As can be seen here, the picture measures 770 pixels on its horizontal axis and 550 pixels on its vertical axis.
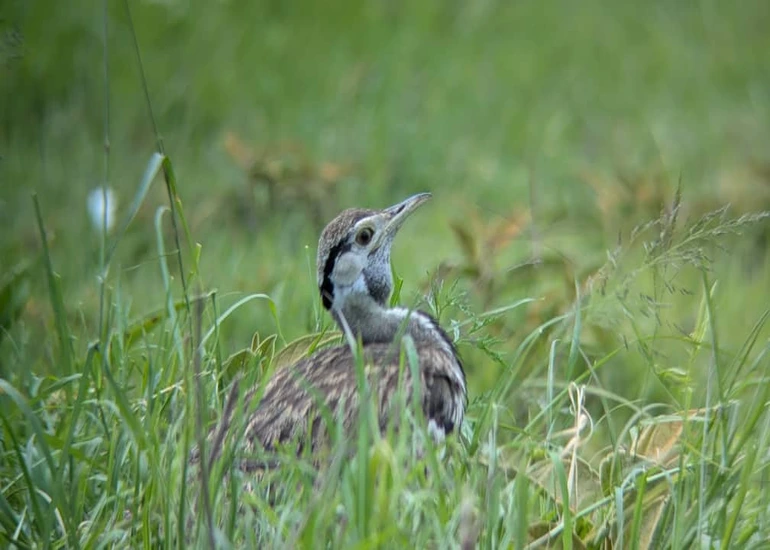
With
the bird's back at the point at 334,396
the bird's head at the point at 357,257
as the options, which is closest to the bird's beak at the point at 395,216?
the bird's head at the point at 357,257

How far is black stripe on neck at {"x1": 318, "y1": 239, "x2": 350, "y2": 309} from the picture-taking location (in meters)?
3.79

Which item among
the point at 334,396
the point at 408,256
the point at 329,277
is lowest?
the point at 408,256

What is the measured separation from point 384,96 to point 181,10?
141 centimetres

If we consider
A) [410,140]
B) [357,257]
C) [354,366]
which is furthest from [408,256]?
[354,366]

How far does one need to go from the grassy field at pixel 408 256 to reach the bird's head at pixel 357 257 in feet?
0.38

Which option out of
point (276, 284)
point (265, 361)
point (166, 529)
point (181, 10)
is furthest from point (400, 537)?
point (181, 10)

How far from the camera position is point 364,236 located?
3902mm

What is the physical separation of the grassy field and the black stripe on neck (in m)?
0.05

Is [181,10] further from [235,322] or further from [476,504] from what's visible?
[476,504]

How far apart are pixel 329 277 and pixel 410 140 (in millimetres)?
3849

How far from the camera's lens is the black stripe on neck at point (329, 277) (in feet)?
12.5

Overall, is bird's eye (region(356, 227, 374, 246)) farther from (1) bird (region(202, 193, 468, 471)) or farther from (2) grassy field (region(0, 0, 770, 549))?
(2) grassy field (region(0, 0, 770, 549))

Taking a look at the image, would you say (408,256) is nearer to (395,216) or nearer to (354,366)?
(395,216)

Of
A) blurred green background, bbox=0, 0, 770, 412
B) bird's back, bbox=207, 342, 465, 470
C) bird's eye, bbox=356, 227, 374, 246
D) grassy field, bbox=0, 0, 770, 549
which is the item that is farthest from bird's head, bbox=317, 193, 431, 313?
blurred green background, bbox=0, 0, 770, 412
